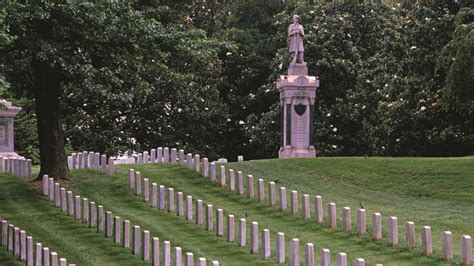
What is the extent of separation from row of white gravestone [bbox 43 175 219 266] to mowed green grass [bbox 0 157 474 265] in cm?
21

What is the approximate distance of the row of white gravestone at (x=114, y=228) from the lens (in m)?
14.3

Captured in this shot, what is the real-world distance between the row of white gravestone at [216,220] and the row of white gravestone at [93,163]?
79.0 inches

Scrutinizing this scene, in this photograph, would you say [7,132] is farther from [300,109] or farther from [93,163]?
[300,109]

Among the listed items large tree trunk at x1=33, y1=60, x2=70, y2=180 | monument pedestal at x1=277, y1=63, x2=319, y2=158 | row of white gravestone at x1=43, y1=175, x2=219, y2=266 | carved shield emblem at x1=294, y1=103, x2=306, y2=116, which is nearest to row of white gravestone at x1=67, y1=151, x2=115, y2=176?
large tree trunk at x1=33, y1=60, x2=70, y2=180

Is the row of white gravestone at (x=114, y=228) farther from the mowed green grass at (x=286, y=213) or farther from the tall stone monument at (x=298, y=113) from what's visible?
the tall stone monument at (x=298, y=113)

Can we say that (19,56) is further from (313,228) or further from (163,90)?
(163,90)

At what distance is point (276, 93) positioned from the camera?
4050 cm

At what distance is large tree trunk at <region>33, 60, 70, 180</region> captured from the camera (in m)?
22.6

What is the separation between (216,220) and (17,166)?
8.72 m

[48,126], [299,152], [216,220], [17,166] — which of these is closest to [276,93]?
[299,152]

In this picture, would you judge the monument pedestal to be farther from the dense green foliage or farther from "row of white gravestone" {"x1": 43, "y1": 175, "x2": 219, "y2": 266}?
"row of white gravestone" {"x1": 43, "y1": 175, "x2": 219, "y2": 266}

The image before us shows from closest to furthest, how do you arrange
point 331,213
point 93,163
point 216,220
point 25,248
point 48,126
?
point 25,248 → point 331,213 → point 216,220 → point 48,126 → point 93,163

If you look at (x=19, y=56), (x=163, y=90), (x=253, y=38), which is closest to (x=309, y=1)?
(x=253, y=38)

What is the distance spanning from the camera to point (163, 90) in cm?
3847
